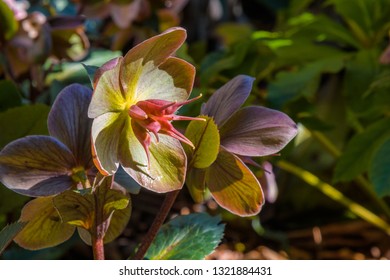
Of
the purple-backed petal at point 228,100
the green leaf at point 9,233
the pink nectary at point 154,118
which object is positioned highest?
the pink nectary at point 154,118

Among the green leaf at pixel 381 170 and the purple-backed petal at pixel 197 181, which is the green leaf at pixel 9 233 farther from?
the green leaf at pixel 381 170

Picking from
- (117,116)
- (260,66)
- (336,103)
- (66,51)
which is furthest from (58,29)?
(336,103)

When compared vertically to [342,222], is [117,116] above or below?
above

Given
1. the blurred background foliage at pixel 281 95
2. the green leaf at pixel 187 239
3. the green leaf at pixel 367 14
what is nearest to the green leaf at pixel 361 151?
the blurred background foliage at pixel 281 95

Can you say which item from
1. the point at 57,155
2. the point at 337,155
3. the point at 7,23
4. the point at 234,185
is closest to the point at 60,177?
the point at 57,155

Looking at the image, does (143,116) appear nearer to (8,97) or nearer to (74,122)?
(74,122)
